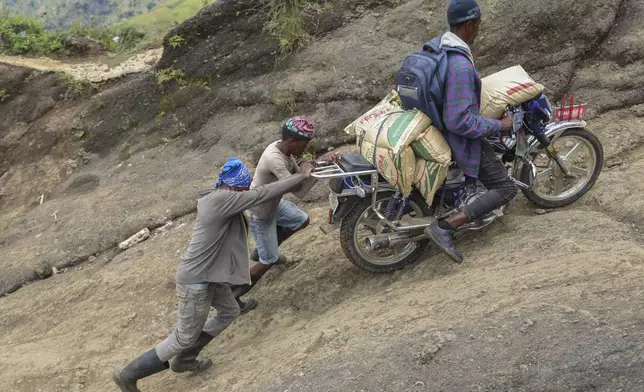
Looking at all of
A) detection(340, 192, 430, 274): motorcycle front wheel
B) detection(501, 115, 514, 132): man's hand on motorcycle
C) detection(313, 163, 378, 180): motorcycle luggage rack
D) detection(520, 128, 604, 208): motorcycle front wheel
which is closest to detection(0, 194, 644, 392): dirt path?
detection(340, 192, 430, 274): motorcycle front wheel

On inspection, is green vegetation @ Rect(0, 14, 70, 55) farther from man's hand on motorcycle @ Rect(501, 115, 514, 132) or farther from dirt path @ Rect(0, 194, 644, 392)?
man's hand on motorcycle @ Rect(501, 115, 514, 132)

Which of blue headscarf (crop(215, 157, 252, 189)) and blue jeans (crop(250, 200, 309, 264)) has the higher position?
blue headscarf (crop(215, 157, 252, 189))

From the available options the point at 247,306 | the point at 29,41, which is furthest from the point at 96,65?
the point at 247,306

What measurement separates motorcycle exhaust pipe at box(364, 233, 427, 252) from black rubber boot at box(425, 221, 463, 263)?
0.27m

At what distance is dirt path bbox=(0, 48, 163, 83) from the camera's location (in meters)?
10.4

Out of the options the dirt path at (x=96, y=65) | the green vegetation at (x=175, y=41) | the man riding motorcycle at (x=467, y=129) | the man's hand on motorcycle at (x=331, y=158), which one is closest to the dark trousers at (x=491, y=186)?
the man riding motorcycle at (x=467, y=129)

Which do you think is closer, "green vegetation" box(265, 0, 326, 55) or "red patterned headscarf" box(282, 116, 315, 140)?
"red patterned headscarf" box(282, 116, 315, 140)

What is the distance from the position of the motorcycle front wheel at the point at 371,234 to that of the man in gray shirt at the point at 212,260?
0.67 metres

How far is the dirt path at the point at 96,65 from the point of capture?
10352mm

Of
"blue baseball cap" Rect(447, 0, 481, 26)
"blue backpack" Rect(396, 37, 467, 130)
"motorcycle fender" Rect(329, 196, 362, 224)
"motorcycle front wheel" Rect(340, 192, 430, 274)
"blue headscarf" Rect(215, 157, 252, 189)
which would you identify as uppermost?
"blue baseball cap" Rect(447, 0, 481, 26)

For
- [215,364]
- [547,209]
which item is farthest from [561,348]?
[215,364]

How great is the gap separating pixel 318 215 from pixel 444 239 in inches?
95.7

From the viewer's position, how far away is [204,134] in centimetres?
877

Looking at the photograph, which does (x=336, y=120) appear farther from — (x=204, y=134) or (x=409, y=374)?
(x=409, y=374)
